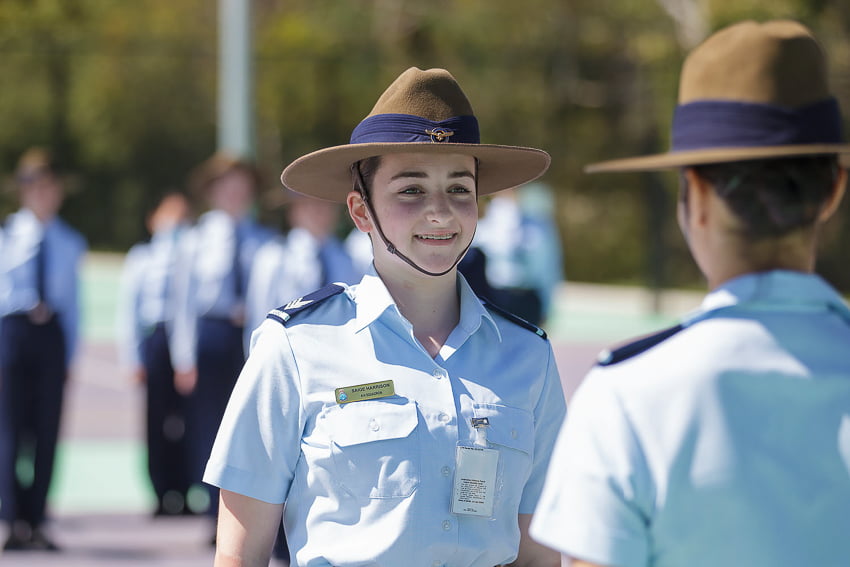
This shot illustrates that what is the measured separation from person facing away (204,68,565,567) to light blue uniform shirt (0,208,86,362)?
5.32 m

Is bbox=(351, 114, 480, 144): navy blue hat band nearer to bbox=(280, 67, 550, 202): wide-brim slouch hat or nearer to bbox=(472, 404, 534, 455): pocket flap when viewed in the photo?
bbox=(280, 67, 550, 202): wide-brim slouch hat

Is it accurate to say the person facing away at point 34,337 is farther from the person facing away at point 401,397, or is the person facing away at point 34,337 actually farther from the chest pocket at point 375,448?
the chest pocket at point 375,448

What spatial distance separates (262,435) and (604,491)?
0.98 metres

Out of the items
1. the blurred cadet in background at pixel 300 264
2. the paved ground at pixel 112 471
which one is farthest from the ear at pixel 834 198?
the blurred cadet in background at pixel 300 264

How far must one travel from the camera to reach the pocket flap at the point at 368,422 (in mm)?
2623

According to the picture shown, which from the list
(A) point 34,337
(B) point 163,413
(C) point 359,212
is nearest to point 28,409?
(A) point 34,337

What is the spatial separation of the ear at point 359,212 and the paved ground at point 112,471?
4778 mm

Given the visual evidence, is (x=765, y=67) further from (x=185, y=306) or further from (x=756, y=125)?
(x=185, y=306)

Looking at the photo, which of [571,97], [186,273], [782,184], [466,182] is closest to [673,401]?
[782,184]

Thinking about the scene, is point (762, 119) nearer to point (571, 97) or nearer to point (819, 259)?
point (819, 259)

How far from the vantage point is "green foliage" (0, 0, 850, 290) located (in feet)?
90.7

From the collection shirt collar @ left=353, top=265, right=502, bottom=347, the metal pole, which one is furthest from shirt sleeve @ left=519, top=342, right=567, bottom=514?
the metal pole

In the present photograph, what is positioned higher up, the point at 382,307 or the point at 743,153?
the point at 743,153

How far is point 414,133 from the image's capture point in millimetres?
2781
